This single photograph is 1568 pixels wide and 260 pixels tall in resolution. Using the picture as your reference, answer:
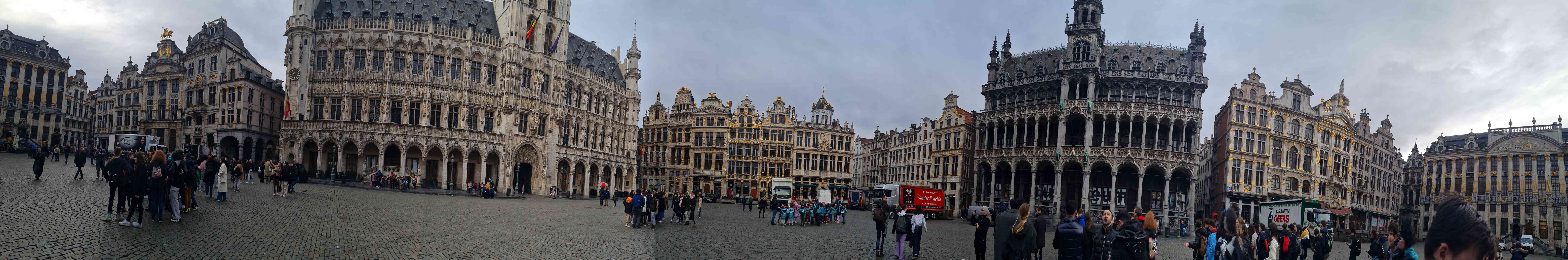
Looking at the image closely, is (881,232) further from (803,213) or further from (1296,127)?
(1296,127)

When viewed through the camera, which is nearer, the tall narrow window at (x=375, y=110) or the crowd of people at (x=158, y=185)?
the crowd of people at (x=158, y=185)

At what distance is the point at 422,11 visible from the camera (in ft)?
199

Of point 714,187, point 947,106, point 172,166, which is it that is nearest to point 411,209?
point 172,166

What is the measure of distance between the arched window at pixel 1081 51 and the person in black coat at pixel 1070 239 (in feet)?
159

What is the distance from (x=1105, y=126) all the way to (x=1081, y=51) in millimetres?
6036

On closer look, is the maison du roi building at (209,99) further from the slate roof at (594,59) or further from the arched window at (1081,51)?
the arched window at (1081,51)

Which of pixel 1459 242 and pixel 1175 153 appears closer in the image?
pixel 1459 242

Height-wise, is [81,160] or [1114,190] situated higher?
[1114,190]

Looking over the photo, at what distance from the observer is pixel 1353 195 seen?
64312 mm

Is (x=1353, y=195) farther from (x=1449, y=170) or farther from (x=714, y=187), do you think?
(x=714, y=187)

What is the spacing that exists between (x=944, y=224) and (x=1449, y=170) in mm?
58765

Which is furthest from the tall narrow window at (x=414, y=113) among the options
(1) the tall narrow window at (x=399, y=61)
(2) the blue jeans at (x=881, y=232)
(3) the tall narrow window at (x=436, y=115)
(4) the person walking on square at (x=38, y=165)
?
(2) the blue jeans at (x=881, y=232)

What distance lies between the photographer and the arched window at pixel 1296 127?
58.1m

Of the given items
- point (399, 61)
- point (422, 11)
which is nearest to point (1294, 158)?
point (399, 61)
